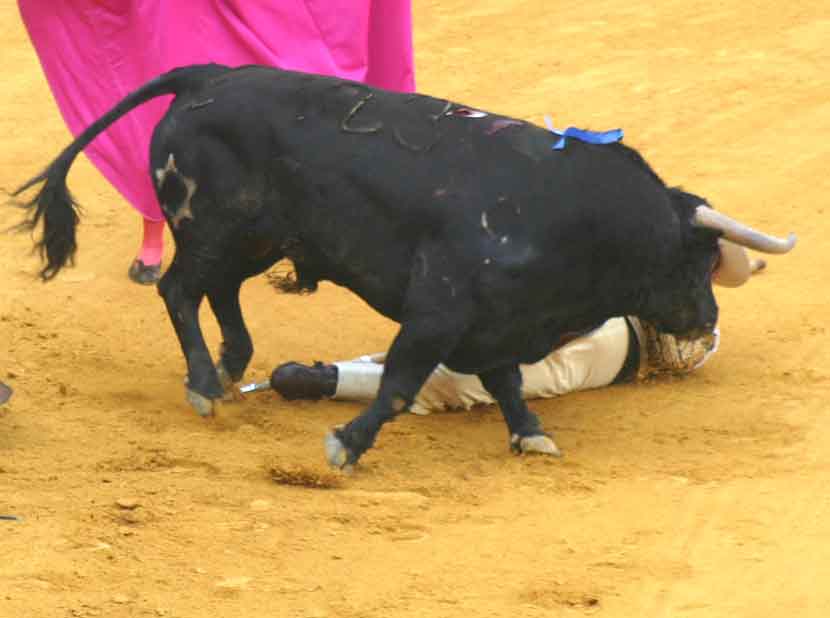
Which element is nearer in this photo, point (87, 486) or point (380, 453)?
point (87, 486)

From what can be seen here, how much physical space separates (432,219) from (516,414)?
0.85 m

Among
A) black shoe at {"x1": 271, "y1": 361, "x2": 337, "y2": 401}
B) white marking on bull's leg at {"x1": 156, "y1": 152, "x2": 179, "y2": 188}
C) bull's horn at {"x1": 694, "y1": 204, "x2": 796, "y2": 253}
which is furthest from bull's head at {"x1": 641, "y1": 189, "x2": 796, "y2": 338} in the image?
white marking on bull's leg at {"x1": 156, "y1": 152, "x2": 179, "y2": 188}

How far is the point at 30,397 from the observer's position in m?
6.79

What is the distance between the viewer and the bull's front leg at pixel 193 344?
6527 millimetres

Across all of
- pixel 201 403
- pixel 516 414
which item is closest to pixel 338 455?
pixel 516 414

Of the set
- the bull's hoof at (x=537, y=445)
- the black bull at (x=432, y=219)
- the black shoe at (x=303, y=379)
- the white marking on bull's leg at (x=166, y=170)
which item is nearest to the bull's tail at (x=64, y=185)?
the black bull at (x=432, y=219)

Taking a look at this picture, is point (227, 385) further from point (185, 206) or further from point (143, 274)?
point (143, 274)

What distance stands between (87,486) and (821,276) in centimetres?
369

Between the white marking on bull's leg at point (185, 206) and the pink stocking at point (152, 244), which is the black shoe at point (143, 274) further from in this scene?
the white marking on bull's leg at point (185, 206)

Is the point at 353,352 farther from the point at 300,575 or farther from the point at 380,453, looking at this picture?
the point at 300,575

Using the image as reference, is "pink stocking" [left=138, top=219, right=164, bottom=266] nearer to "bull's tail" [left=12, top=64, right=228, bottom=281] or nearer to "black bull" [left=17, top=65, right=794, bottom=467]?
"bull's tail" [left=12, top=64, right=228, bottom=281]

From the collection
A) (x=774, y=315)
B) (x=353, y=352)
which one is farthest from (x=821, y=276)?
(x=353, y=352)

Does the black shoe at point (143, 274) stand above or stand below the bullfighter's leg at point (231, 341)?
below

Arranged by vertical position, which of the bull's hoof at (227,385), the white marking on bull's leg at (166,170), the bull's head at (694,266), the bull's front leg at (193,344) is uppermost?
the white marking on bull's leg at (166,170)
